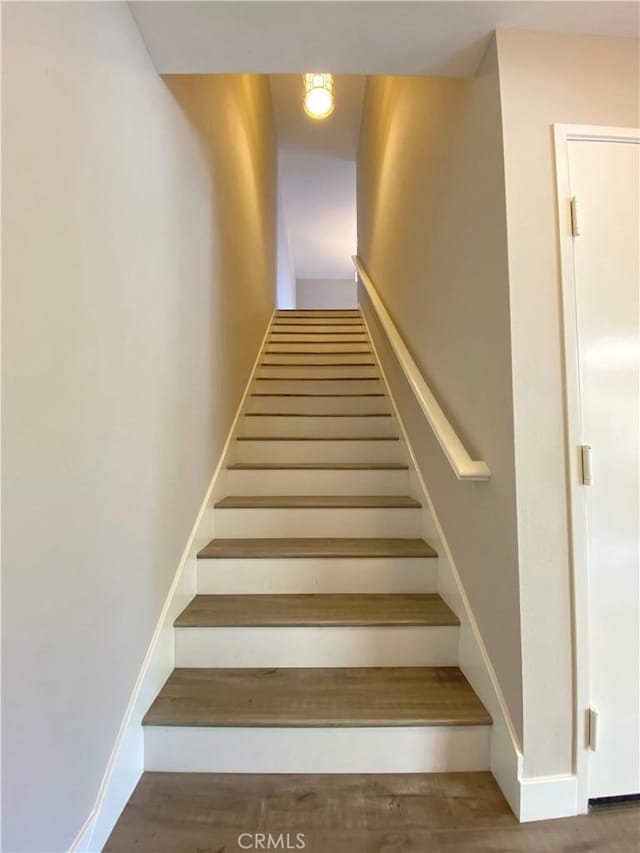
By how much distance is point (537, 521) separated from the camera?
1.14 metres

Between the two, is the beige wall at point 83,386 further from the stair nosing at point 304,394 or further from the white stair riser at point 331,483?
the stair nosing at point 304,394

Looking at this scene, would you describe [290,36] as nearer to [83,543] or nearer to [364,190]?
[83,543]

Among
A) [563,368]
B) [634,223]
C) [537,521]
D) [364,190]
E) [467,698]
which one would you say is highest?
[364,190]

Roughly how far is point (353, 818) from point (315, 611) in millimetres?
562

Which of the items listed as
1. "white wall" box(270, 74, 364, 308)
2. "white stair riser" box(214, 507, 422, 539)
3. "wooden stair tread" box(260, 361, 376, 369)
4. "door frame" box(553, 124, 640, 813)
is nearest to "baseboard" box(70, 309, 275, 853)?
"white stair riser" box(214, 507, 422, 539)

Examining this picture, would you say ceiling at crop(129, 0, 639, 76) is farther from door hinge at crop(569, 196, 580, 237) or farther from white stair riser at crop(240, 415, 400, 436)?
white stair riser at crop(240, 415, 400, 436)

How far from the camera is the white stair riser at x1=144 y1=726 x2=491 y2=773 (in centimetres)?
123

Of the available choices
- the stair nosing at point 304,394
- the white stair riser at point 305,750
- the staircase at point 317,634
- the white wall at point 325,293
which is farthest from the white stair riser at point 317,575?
the white wall at point 325,293

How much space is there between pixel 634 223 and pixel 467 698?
142 cm

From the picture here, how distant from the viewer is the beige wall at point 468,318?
120 centimetres

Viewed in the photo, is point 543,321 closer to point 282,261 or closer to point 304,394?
point 304,394

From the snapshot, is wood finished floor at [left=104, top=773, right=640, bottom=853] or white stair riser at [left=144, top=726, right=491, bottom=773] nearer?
wood finished floor at [left=104, top=773, right=640, bottom=853]

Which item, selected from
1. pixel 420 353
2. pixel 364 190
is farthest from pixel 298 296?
pixel 420 353

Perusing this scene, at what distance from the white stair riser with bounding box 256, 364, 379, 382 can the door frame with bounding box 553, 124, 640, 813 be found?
6.52 feet
